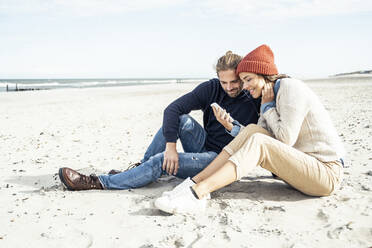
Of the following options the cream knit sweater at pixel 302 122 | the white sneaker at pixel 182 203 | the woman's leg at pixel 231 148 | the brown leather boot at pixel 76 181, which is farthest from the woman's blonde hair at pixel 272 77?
the brown leather boot at pixel 76 181

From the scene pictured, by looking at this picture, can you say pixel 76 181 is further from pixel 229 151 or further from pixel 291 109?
pixel 291 109

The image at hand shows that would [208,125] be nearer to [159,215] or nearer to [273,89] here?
[273,89]

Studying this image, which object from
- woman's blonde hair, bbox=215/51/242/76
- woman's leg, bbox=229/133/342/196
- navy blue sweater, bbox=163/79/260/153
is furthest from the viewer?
navy blue sweater, bbox=163/79/260/153

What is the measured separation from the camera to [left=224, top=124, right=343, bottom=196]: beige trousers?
3324 millimetres

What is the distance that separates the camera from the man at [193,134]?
4.02 m

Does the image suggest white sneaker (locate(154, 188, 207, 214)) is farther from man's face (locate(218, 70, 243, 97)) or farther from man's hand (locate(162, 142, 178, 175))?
man's face (locate(218, 70, 243, 97))

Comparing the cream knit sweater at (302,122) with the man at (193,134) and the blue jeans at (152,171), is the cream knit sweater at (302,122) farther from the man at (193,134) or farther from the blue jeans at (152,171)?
the blue jeans at (152,171)

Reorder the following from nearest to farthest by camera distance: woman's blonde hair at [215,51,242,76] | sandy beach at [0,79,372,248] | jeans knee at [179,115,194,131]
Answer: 1. sandy beach at [0,79,372,248]
2. woman's blonde hair at [215,51,242,76]
3. jeans knee at [179,115,194,131]

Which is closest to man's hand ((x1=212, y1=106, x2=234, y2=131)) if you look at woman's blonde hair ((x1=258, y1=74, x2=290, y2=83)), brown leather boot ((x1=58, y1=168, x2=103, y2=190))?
woman's blonde hair ((x1=258, y1=74, x2=290, y2=83))

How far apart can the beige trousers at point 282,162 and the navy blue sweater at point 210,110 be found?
2.12 ft

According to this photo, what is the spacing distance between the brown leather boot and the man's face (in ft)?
5.97

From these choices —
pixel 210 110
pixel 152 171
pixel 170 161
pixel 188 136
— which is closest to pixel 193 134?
pixel 188 136

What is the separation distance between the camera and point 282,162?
11.2 feet

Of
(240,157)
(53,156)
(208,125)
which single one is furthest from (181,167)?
(53,156)
